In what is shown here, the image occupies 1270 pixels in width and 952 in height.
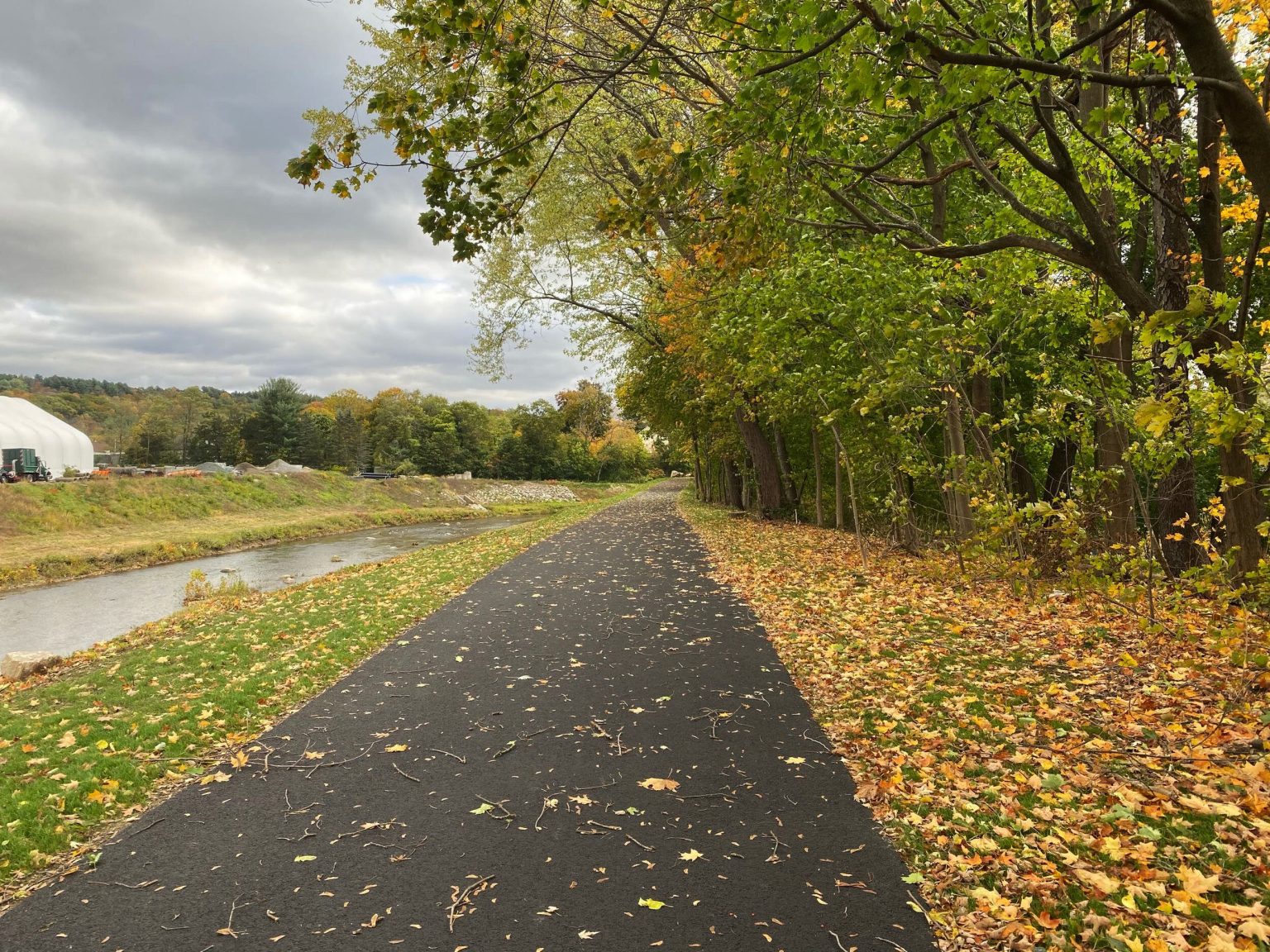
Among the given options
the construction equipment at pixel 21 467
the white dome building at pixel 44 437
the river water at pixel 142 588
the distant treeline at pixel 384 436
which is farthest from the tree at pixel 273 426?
the river water at pixel 142 588

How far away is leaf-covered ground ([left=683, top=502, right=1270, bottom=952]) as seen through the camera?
2.95 meters

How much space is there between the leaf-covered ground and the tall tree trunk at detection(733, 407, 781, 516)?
1324cm

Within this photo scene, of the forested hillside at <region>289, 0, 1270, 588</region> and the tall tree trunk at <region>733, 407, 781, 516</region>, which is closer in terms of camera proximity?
the forested hillside at <region>289, 0, 1270, 588</region>

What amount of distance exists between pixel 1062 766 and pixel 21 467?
51761mm

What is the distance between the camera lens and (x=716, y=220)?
6.76 m


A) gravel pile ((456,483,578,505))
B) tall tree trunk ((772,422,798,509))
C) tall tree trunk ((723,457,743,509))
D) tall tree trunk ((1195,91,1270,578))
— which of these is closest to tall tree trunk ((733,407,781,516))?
tall tree trunk ((772,422,798,509))

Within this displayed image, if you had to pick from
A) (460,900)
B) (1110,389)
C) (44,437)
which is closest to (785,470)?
(1110,389)

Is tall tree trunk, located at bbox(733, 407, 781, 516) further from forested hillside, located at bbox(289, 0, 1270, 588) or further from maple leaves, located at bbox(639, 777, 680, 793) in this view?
maple leaves, located at bbox(639, 777, 680, 793)

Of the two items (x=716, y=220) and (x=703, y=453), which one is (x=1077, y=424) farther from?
(x=703, y=453)

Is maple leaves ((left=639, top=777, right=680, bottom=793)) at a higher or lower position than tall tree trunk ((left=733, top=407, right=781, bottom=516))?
lower

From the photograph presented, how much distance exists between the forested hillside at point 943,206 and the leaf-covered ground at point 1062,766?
2.85 ft

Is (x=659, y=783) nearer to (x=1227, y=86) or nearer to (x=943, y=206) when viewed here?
(x=1227, y=86)

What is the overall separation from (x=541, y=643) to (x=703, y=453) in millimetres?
24941

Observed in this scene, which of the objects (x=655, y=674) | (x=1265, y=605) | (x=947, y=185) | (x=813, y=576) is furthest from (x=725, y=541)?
(x=1265, y=605)
